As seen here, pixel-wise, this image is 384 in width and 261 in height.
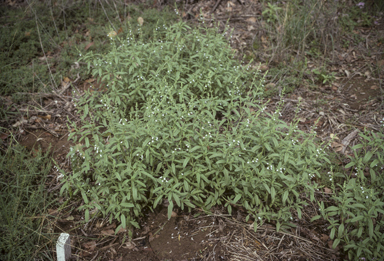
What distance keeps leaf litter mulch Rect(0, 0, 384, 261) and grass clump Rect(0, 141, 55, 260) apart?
15 cm

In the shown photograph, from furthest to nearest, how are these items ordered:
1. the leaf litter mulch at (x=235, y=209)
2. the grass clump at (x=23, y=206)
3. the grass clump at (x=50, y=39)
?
1. the grass clump at (x=50, y=39)
2. the leaf litter mulch at (x=235, y=209)
3. the grass clump at (x=23, y=206)

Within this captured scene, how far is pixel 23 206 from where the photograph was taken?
3.27 metres

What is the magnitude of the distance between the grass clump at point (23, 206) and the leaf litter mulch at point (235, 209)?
0.15m

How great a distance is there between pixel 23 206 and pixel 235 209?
2.47 m

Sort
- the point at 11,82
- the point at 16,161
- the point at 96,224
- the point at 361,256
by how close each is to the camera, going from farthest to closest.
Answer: the point at 11,82
the point at 16,161
the point at 96,224
the point at 361,256

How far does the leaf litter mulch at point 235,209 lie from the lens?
3025 millimetres

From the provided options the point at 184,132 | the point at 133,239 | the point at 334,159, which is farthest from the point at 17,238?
the point at 334,159

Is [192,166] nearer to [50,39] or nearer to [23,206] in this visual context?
[23,206]

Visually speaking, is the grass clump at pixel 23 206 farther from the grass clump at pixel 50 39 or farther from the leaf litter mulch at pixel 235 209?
the grass clump at pixel 50 39

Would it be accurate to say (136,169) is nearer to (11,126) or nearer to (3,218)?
(3,218)

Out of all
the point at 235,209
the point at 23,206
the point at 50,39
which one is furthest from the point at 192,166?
the point at 50,39

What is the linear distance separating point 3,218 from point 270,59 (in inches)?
194

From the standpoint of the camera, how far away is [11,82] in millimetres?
5078

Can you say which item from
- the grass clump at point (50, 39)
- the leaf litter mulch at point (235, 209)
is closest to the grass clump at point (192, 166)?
the leaf litter mulch at point (235, 209)
